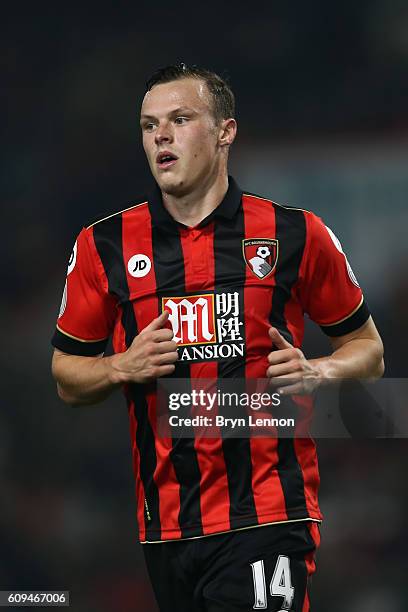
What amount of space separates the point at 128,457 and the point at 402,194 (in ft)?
4.36

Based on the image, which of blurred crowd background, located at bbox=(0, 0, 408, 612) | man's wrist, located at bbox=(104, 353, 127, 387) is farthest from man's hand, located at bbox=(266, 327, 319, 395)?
blurred crowd background, located at bbox=(0, 0, 408, 612)

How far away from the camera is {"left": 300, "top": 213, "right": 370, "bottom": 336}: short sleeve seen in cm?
257

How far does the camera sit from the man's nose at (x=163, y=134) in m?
2.51

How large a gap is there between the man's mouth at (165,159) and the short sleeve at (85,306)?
0.83 feet

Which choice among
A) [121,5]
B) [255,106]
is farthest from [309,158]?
[121,5]

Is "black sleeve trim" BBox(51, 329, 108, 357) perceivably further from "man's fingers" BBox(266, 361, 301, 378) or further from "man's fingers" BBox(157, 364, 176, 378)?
"man's fingers" BBox(266, 361, 301, 378)

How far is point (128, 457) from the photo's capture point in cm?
371

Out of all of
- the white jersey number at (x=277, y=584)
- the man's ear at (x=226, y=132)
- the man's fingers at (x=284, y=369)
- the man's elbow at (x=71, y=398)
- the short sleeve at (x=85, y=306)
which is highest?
the man's ear at (x=226, y=132)

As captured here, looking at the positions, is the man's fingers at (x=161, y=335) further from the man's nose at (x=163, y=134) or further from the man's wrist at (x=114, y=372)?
the man's nose at (x=163, y=134)

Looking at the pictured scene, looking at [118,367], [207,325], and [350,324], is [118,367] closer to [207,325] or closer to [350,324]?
[207,325]

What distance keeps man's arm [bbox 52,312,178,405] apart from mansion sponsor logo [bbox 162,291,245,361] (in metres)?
0.05

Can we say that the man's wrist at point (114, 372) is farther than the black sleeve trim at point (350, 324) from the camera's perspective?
No

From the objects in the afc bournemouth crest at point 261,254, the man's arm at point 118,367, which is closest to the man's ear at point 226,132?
the afc bournemouth crest at point 261,254

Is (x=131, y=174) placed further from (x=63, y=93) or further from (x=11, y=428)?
(x=11, y=428)
